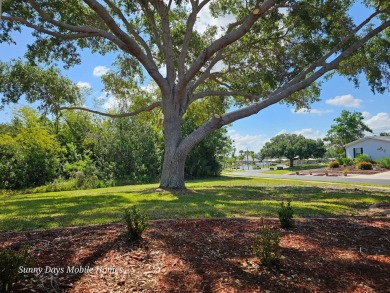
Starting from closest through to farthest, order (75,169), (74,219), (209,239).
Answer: (209,239) < (74,219) < (75,169)

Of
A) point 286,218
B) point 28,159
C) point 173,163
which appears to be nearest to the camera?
point 286,218

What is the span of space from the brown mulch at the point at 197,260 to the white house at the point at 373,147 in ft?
152

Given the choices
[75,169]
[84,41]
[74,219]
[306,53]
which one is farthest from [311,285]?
[75,169]

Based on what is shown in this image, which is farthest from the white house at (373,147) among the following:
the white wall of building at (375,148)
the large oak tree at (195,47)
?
the large oak tree at (195,47)

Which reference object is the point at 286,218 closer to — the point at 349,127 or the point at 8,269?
the point at 8,269

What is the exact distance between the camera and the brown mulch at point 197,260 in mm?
3041

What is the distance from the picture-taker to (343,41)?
12.4 m

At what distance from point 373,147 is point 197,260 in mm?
50422

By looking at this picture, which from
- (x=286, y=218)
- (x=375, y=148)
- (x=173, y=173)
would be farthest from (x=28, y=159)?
(x=375, y=148)

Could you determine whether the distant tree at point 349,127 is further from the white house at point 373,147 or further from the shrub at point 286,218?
the shrub at point 286,218

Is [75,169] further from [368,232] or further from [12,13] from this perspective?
[368,232]

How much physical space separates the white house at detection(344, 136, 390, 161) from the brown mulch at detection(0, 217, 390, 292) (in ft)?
152

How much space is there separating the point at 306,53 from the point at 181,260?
12.9 metres

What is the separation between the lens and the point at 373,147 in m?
45.9
